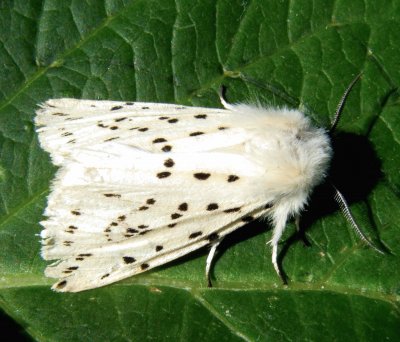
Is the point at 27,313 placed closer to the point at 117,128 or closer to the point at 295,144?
the point at 117,128

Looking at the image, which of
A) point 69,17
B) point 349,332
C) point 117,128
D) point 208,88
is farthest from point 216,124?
point 349,332

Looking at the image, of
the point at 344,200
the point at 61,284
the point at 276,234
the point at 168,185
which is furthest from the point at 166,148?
the point at 344,200

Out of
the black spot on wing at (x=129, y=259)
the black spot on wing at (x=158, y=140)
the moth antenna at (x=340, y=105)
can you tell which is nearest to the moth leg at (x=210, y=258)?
the black spot on wing at (x=129, y=259)

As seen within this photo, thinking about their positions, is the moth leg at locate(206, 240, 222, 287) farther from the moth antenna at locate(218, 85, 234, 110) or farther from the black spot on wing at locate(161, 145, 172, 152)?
the moth antenna at locate(218, 85, 234, 110)

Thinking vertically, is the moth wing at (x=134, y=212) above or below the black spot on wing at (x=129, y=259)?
above

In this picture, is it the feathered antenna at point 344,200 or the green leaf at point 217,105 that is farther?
the feathered antenna at point 344,200

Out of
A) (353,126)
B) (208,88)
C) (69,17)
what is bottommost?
(353,126)

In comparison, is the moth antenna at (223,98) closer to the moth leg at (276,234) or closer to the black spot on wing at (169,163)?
the black spot on wing at (169,163)
